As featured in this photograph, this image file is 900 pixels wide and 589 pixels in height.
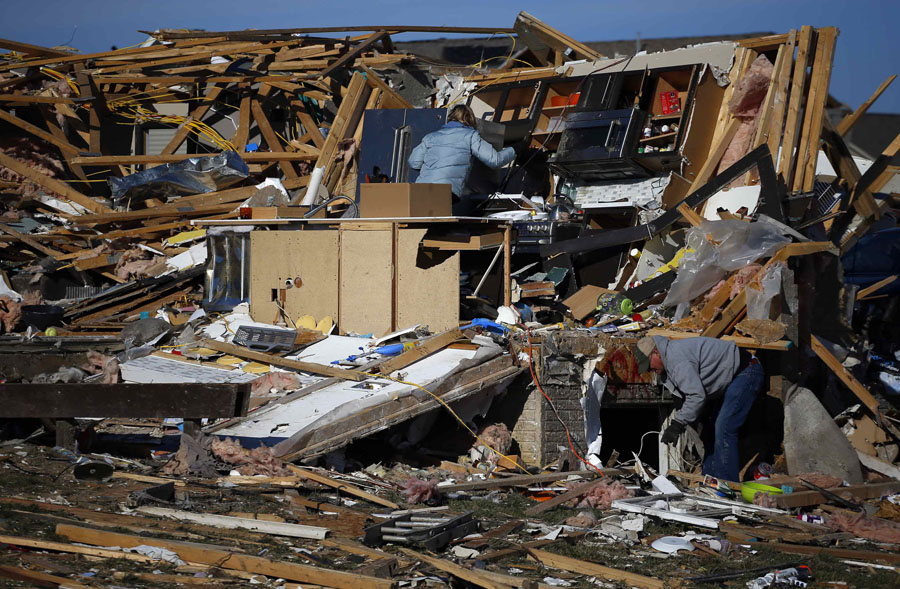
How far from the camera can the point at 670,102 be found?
40.8 ft

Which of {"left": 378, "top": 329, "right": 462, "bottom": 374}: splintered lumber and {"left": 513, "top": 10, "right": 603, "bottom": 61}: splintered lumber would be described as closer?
{"left": 378, "top": 329, "right": 462, "bottom": 374}: splintered lumber

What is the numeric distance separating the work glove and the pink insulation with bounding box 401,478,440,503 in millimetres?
3234

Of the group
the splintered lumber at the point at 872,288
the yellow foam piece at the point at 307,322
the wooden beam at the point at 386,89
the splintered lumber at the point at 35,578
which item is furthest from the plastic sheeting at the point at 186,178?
the splintered lumber at the point at 35,578

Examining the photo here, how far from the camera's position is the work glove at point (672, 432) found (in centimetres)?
943

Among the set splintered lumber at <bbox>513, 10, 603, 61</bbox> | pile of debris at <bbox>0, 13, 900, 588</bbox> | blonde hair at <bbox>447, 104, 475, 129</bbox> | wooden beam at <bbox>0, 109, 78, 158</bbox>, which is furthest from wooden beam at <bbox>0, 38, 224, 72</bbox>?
blonde hair at <bbox>447, 104, 475, 129</bbox>

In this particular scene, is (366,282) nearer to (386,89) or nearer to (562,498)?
(562,498)

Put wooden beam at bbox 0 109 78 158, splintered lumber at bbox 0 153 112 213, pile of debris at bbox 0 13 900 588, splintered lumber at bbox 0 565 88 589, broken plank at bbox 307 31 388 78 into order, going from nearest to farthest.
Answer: splintered lumber at bbox 0 565 88 589 < pile of debris at bbox 0 13 900 588 < splintered lumber at bbox 0 153 112 213 < broken plank at bbox 307 31 388 78 < wooden beam at bbox 0 109 78 158

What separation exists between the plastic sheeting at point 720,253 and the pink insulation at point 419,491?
3946mm

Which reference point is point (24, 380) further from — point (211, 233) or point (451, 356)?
point (451, 356)

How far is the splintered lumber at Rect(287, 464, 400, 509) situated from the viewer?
269 inches

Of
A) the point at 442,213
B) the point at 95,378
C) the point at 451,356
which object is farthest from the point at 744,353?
the point at 95,378

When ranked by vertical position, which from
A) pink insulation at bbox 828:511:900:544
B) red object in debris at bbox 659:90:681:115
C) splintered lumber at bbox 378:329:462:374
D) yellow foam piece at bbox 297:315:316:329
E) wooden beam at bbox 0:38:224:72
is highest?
wooden beam at bbox 0:38:224:72

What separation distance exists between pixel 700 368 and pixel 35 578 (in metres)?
6.01

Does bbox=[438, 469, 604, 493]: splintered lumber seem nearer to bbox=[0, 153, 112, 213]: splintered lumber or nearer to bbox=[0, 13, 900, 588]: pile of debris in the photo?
bbox=[0, 13, 900, 588]: pile of debris
